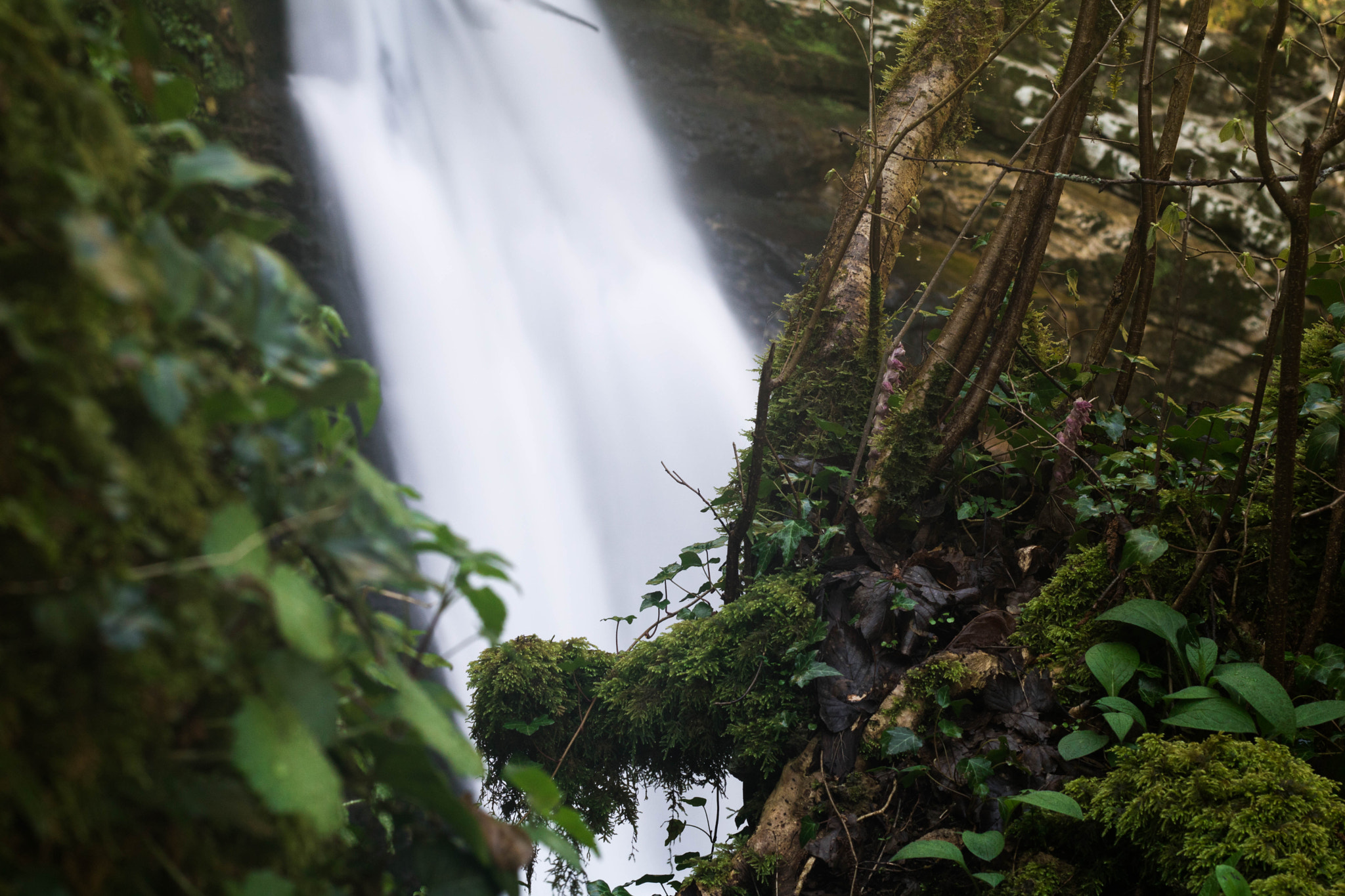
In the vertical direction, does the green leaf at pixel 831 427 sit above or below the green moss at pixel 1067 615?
above

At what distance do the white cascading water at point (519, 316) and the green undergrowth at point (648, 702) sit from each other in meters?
2.64

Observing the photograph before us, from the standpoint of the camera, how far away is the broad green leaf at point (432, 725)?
0.65 metres

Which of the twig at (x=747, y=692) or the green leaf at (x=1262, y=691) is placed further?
the twig at (x=747, y=692)

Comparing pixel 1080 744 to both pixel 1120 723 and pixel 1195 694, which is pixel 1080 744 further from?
pixel 1195 694

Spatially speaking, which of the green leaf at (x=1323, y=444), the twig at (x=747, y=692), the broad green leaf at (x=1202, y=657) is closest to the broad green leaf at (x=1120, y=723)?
the broad green leaf at (x=1202, y=657)

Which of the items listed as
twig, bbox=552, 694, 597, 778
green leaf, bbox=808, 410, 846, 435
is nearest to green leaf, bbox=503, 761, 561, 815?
twig, bbox=552, 694, 597, 778

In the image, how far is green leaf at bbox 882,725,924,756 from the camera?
1.82 metres

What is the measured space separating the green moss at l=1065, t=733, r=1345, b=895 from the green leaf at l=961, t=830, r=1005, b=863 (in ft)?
0.60

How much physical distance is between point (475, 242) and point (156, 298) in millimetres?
6959

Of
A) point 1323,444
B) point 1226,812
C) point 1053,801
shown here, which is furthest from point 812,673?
point 1323,444

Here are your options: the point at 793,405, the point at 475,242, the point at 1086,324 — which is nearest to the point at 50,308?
the point at 793,405

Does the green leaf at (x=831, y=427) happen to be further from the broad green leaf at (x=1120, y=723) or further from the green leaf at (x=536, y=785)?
the green leaf at (x=536, y=785)

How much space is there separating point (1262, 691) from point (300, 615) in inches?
72.3

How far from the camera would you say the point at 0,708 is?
472 millimetres
